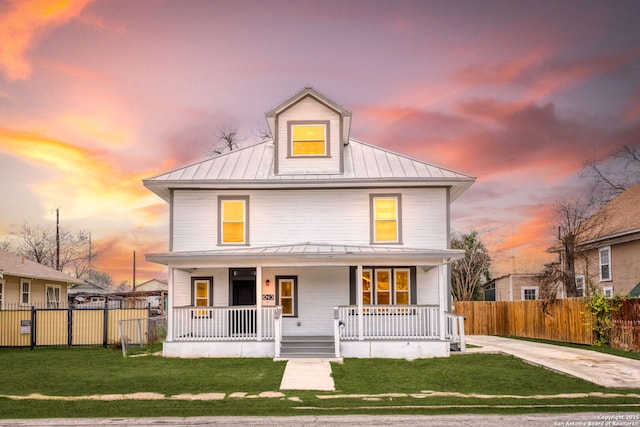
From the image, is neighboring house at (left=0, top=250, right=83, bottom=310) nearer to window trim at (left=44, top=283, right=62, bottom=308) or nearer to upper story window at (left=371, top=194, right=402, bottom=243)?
window trim at (left=44, top=283, right=62, bottom=308)

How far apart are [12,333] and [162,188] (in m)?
8.65

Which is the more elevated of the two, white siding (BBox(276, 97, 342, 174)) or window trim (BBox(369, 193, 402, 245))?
white siding (BBox(276, 97, 342, 174))

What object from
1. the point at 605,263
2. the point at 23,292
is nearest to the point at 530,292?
the point at 605,263

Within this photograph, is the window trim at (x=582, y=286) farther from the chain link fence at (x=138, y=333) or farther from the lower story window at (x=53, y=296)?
the lower story window at (x=53, y=296)

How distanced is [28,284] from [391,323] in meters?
20.6

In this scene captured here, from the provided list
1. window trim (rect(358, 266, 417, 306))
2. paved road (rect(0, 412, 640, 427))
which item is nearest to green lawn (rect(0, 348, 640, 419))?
paved road (rect(0, 412, 640, 427))

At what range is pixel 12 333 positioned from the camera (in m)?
24.0

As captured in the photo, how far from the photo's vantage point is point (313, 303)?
21547 millimetres

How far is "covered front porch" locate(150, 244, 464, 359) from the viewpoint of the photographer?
19141 mm

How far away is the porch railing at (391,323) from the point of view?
19.4 metres

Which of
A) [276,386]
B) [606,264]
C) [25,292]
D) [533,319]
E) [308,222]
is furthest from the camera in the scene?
[25,292]

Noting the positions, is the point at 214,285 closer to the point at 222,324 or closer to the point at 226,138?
the point at 222,324

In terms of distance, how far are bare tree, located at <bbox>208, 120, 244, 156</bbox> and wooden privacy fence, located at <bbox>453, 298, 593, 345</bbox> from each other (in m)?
18.3

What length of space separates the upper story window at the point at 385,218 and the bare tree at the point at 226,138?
20.8 m
